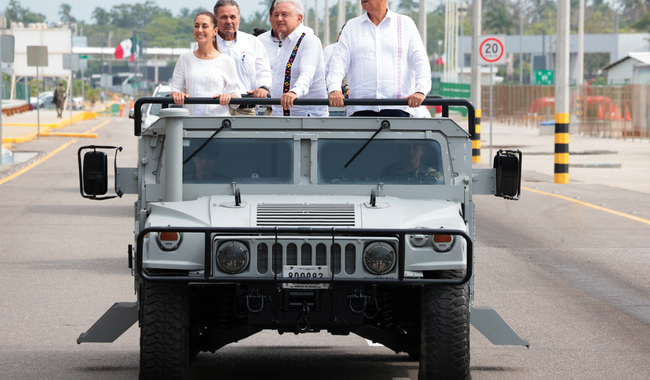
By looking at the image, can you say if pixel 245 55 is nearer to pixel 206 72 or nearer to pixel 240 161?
pixel 206 72

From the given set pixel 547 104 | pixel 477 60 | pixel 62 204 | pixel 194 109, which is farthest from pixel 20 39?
pixel 194 109

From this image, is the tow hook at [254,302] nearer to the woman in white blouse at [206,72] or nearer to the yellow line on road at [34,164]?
the woman in white blouse at [206,72]

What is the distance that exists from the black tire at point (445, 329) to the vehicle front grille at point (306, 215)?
572mm

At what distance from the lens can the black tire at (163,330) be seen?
5449 millimetres

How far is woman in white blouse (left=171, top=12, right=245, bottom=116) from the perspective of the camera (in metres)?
7.33

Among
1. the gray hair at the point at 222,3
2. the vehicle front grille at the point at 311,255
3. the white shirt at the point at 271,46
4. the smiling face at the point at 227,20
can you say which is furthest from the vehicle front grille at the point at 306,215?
the gray hair at the point at 222,3

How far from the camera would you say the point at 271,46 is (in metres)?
7.89

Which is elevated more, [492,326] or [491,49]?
[491,49]

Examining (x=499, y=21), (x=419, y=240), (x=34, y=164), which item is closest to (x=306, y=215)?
(x=419, y=240)

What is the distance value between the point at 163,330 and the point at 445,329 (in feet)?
4.73

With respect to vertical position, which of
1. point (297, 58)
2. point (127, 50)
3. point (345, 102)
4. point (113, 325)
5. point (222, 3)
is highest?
point (127, 50)

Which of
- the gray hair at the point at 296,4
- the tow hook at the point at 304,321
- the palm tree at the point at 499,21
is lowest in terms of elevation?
the tow hook at the point at 304,321

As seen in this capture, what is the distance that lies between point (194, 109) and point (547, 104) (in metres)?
46.8

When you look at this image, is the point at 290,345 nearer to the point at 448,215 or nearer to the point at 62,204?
the point at 448,215
